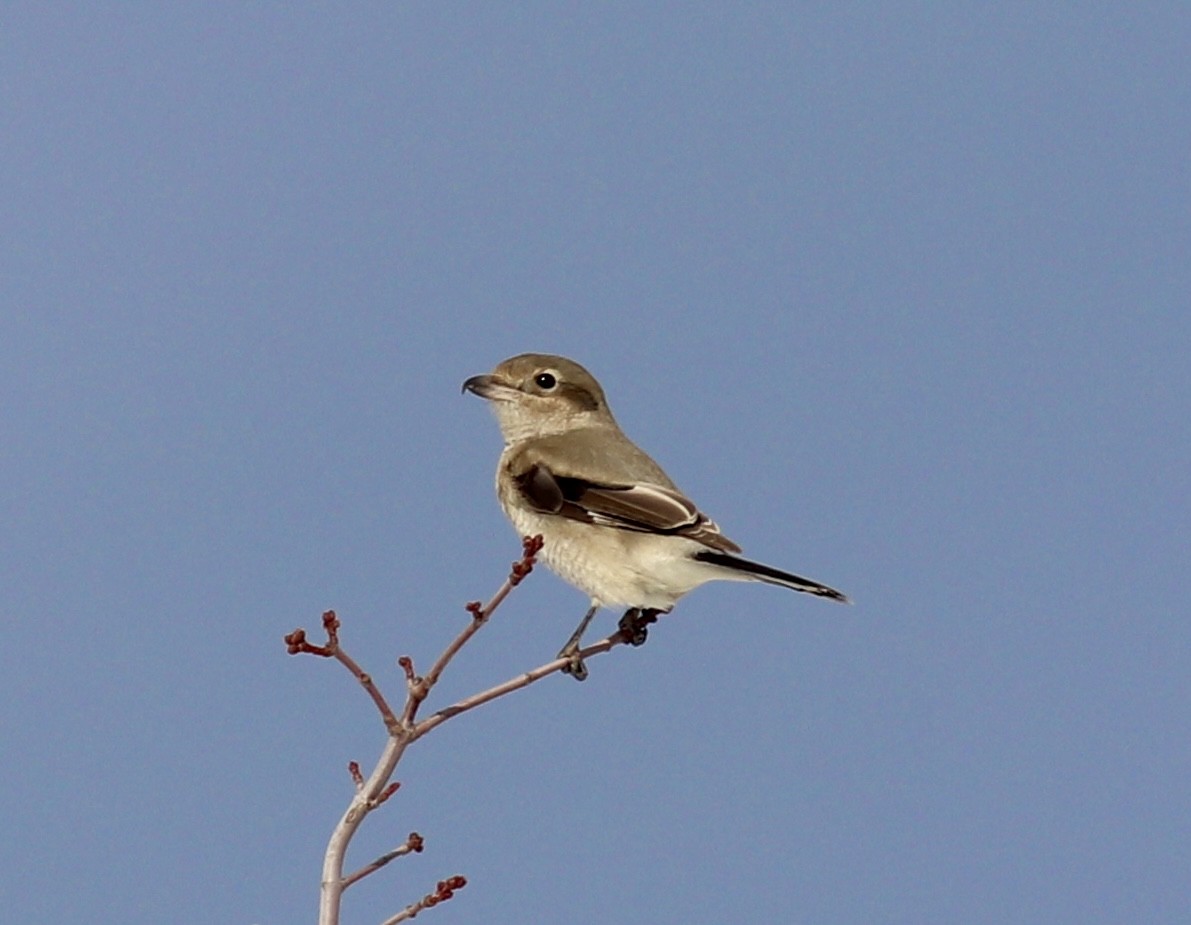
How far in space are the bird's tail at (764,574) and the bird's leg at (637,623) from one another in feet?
1.80

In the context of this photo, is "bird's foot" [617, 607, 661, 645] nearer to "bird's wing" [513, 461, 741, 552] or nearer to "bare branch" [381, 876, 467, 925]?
"bird's wing" [513, 461, 741, 552]

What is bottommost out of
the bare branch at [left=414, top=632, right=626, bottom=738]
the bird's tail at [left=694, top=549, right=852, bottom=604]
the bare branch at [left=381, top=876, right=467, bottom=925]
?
the bare branch at [left=381, top=876, right=467, bottom=925]

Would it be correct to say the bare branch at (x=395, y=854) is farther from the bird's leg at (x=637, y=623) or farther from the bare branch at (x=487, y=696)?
the bird's leg at (x=637, y=623)

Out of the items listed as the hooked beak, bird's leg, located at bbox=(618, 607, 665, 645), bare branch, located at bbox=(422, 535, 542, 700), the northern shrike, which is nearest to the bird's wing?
the northern shrike

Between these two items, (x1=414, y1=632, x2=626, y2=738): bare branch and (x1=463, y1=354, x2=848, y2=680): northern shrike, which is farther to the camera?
(x1=463, y1=354, x2=848, y2=680): northern shrike

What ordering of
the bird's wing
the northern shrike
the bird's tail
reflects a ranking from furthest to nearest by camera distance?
1. the bird's wing
2. the northern shrike
3. the bird's tail

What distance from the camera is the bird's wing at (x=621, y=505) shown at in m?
6.63

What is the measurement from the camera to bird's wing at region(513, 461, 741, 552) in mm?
6633

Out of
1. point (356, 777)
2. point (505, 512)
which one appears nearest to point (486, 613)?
point (356, 777)

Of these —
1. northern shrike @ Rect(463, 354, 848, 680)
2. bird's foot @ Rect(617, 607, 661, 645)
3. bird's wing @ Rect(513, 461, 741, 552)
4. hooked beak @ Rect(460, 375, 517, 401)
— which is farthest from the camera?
hooked beak @ Rect(460, 375, 517, 401)

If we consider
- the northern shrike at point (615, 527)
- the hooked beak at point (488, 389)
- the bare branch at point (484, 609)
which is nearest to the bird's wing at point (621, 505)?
the northern shrike at point (615, 527)

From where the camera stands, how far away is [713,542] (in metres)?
6.52

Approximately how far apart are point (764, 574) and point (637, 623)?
94 cm

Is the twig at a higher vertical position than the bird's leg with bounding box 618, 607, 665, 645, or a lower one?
lower
